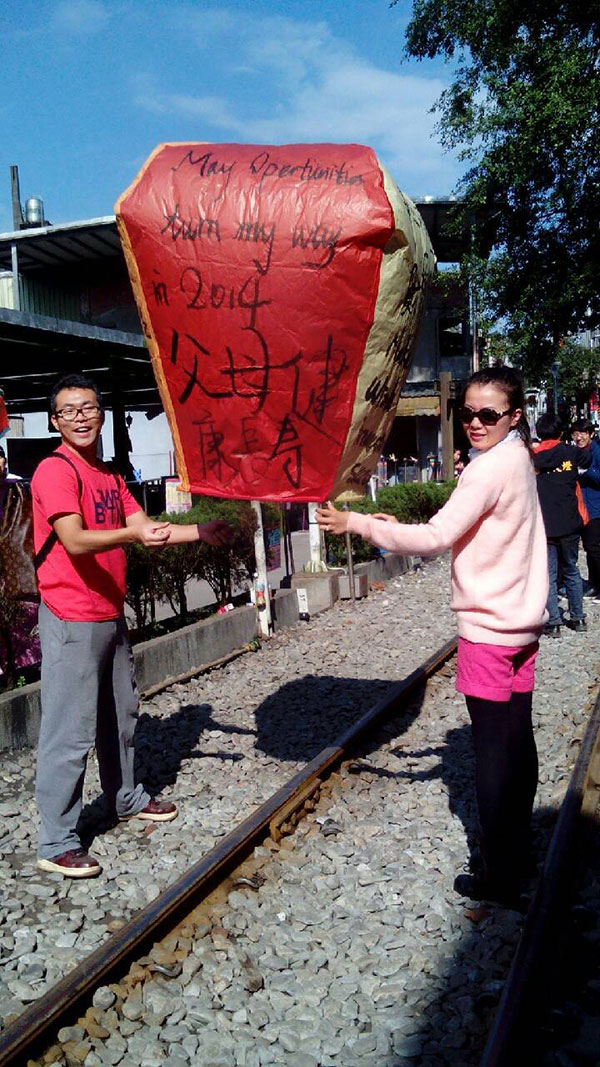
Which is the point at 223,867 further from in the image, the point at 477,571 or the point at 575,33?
the point at 575,33

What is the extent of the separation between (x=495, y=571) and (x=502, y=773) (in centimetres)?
83

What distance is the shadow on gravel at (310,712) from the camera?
6.20 meters

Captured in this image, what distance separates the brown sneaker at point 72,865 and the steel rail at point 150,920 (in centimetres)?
51

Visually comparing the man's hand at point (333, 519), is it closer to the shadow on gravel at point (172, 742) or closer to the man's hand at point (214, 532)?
the man's hand at point (214, 532)

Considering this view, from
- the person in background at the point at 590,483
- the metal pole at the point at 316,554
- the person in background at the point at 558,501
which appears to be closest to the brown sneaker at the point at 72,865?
the person in background at the point at 558,501

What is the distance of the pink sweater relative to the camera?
Result: 3.46 m

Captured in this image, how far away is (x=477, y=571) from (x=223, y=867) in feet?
5.83

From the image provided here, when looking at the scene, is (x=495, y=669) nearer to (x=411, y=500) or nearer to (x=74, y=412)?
(x=74, y=412)

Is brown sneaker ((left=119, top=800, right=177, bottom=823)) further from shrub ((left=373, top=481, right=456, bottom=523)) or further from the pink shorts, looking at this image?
shrub ((left=373, top=481, right=456, bottom=523))

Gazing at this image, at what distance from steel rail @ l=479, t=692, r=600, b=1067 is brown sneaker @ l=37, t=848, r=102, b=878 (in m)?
1.97

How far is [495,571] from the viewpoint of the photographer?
11.7 feet

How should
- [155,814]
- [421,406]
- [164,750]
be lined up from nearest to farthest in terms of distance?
1. [155,814]
2. [164,750]
3. [421,406]

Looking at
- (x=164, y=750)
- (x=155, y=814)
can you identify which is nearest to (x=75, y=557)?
(x=155, y=814)

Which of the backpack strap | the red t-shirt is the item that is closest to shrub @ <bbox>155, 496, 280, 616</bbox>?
the red t-shirt
